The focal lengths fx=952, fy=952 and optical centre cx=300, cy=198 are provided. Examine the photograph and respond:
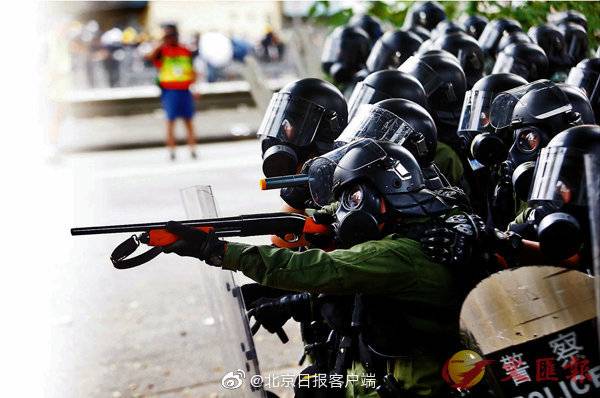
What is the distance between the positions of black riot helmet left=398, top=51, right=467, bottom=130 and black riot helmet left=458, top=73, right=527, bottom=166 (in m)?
0.52

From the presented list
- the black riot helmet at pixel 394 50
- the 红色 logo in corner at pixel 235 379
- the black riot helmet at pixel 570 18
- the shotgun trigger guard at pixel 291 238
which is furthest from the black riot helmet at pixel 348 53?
the 红色 logo in corner at pixel 235 379

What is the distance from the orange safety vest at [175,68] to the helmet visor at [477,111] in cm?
862

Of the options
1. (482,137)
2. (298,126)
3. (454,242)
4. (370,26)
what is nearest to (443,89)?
(482,137)

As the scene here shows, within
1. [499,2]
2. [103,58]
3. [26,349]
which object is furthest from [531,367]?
[103,58]

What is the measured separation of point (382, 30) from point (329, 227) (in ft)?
20.6

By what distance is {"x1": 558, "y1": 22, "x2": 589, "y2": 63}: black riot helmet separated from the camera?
7285 millimetres

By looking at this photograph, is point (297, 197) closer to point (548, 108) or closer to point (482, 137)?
point (482, 137)

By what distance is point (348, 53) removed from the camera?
27.8 ft

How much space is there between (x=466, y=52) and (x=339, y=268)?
3.89 meters

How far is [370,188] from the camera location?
3250 millimetres

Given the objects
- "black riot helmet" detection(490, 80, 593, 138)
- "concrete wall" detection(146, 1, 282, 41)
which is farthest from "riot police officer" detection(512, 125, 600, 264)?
"concrete wall" detection(146, 1, 282, 41)

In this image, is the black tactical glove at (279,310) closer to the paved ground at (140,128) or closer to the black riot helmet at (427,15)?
the black riot helmet at (427,15)

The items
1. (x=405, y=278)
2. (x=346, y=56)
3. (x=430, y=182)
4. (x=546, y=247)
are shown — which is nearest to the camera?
(x=546, y=247)

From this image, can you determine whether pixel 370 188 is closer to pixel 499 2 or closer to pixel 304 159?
pixel 304 159
